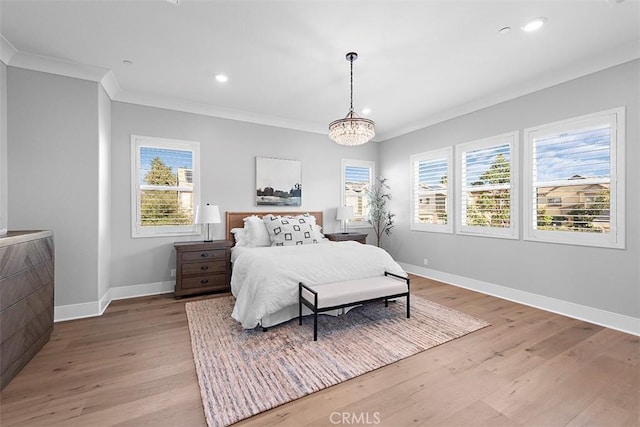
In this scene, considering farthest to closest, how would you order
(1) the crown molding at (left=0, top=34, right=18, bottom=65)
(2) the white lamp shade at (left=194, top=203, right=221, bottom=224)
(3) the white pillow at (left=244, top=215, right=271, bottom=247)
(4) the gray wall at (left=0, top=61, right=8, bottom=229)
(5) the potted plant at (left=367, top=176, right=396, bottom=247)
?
1. (5) the potted plant at (left=367, top=176, right=396, bottom=247)
2. (3) the white pillow at (left=244, top=215, right=271, bottom=247)
3. (2) the white lamp shade at (left=194, top=203, right=221, bottom=224)
4. (4) the gray wall at (left=0, top=61, right=8, bottom=229)
5. (1) the crown molding at (left=0, top=34, right=18, bottom=65)

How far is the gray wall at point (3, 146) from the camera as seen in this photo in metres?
2.81

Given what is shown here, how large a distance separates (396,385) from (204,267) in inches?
119

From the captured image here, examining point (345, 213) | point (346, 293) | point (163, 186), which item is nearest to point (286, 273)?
point (346, 293)

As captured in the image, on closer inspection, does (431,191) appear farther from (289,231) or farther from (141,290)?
(141,290)

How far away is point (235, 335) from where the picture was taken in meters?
2.77

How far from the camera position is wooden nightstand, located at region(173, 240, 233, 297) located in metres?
3.90

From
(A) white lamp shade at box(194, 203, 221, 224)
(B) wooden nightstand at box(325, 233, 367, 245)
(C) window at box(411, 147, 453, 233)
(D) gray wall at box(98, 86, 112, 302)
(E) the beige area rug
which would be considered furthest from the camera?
(B) wooden nightstand at box(325, 233, 367, 245)

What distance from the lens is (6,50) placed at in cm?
278

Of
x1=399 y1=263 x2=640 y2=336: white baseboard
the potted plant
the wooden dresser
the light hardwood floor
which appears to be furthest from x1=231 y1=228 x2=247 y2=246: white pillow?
x1=399 y1=263 x2=640 y2=336: white baseboard

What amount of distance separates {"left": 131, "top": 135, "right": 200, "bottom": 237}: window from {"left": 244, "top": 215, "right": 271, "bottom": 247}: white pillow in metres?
0.86

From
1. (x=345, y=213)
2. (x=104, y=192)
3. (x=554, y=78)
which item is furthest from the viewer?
(x=345, y=213)

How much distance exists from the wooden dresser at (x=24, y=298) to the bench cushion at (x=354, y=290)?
2.25m

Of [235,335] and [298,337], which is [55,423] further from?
[298,337]

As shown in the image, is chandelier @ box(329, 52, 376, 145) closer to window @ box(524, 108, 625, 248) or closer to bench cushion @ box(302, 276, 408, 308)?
bench cushion @ box(302, 276, 408, 308)
